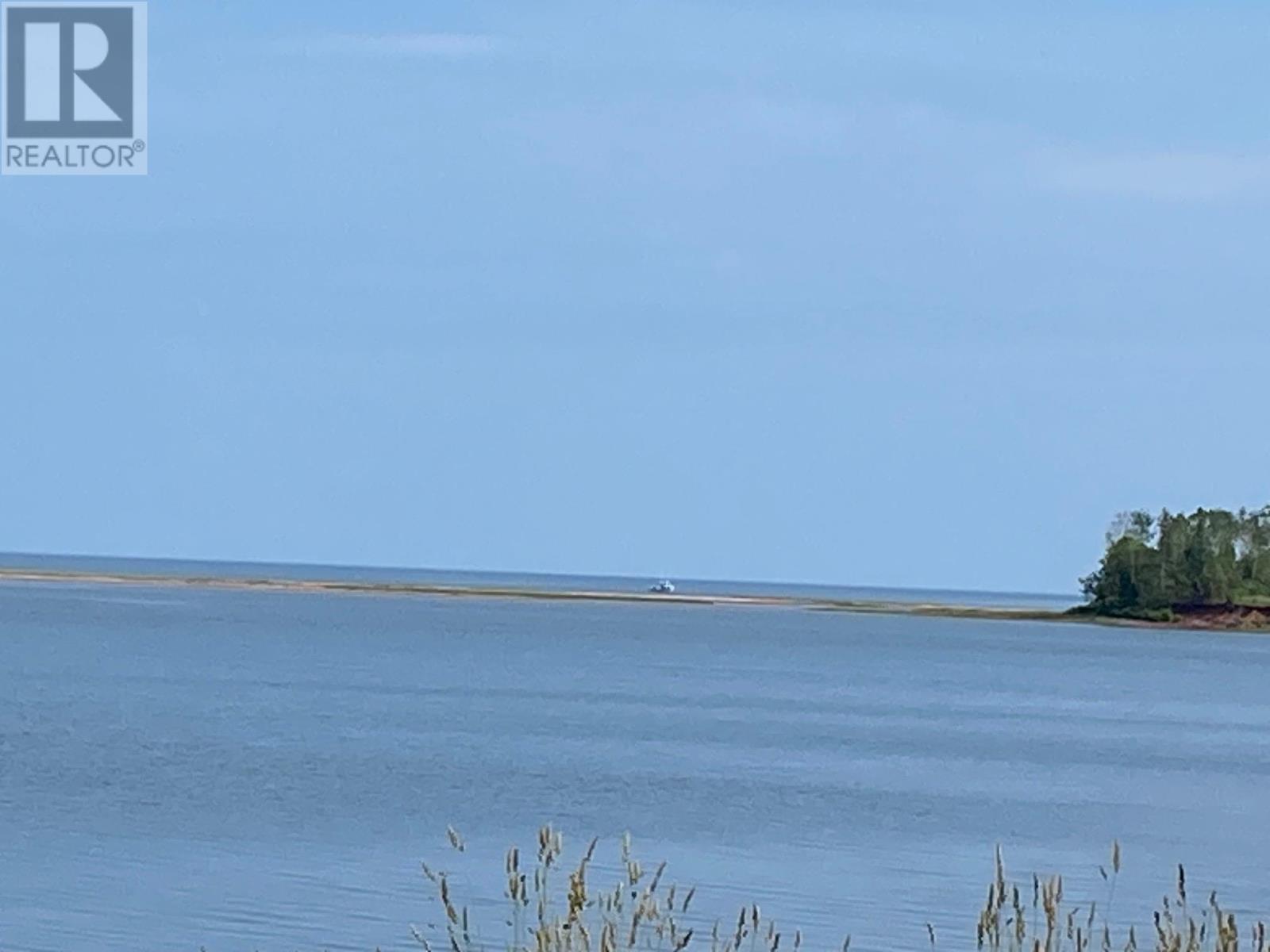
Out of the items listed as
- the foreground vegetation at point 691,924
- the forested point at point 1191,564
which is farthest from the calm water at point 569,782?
the forested point at point 1191,564

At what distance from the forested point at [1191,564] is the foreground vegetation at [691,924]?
104m

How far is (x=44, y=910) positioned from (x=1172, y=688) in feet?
197

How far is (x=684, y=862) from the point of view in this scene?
2530 cm

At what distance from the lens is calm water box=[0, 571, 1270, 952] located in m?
22.2

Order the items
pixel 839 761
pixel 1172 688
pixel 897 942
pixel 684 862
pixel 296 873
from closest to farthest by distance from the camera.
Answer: pixel 897 942 < pixel 296 873 < pixel 684 862 < pixel 839 761 < pixel 1172 688

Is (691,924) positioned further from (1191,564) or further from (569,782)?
(1191,564)

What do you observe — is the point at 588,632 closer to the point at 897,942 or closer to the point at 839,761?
the point at 839,761

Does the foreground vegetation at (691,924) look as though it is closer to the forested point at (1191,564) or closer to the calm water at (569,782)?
the calm water at (569,782)

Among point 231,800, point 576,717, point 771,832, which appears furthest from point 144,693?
point 771,832

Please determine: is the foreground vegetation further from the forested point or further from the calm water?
the forested point

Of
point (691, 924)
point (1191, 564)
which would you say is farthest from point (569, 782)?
point (1191, 564)

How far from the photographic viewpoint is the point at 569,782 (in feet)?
116

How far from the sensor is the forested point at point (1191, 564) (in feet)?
420

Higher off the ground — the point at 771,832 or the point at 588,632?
the point at 588,632
